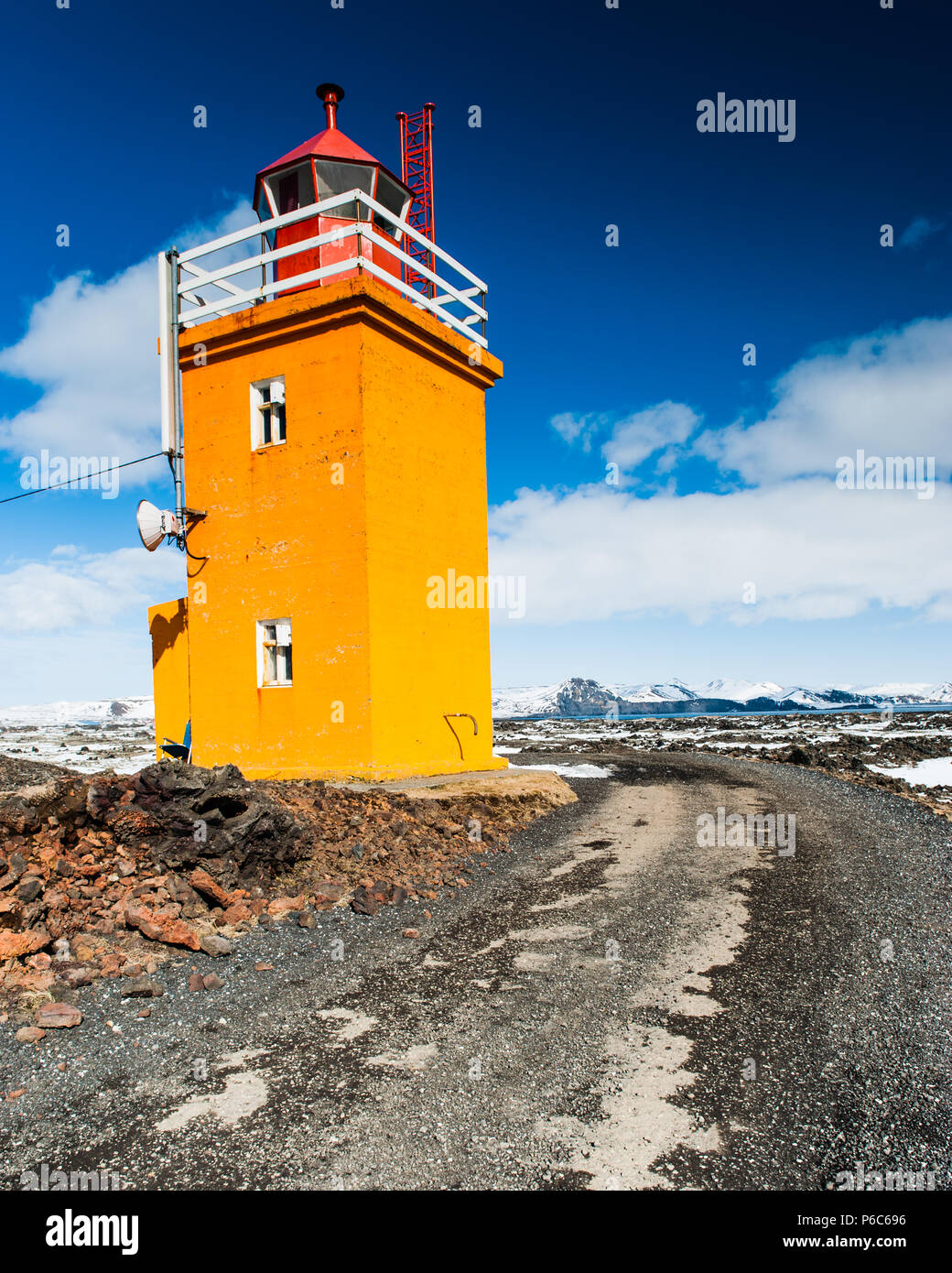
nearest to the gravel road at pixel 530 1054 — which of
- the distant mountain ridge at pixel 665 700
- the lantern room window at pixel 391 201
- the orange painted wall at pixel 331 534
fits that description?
the orange painted wall at pixel 331 534

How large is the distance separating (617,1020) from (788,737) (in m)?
41.4

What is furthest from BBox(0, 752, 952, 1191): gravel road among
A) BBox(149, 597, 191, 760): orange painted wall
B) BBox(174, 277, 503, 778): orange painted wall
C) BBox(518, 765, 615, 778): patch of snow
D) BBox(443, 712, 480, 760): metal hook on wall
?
BBox(518, 765, 615, 778): patch of snow

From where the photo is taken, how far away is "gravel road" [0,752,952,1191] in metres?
3.21

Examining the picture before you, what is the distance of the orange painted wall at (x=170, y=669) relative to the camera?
1445 cm

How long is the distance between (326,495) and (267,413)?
240cm

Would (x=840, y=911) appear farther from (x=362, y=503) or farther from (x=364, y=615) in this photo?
(x=362, y=503)

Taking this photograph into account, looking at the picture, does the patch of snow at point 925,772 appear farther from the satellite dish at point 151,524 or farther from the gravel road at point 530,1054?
the satellite dish at point 151,524

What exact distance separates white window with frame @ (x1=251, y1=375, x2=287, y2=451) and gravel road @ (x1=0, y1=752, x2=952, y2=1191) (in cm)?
927

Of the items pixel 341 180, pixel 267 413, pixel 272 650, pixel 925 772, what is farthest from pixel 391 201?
pixel 925 772

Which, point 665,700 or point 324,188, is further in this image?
point 665,700

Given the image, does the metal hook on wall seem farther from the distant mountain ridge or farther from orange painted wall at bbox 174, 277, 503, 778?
the distant mountain ridge

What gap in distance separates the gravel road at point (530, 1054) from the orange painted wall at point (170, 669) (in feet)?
30.1

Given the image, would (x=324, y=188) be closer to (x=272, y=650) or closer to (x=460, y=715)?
(x=272, y=650)

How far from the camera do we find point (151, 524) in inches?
526
